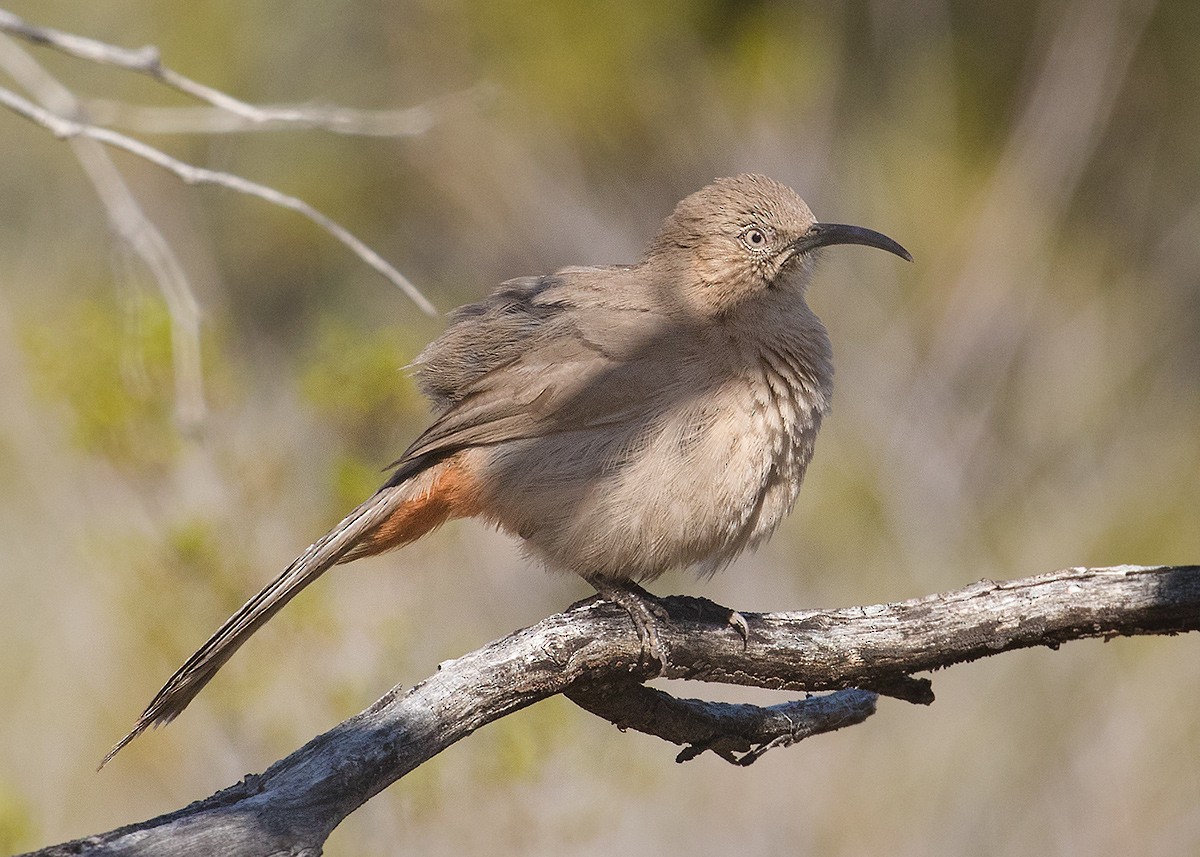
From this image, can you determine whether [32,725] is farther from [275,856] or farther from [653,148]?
[653,148]

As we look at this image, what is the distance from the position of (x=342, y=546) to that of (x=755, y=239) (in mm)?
1881

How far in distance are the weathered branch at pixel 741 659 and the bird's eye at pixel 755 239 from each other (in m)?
1.36

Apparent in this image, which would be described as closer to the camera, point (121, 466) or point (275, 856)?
point (275, 856)

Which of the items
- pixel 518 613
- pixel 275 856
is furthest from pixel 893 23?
pixel 275 856

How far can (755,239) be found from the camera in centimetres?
493

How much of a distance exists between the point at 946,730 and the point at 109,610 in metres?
4.81

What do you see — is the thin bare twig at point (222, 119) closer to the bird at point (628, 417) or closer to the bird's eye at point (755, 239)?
the bird at point (628, 417)

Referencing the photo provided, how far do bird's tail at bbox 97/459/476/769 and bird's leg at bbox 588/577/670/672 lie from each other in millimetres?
577

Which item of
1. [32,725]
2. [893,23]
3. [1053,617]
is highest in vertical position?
[893,23]

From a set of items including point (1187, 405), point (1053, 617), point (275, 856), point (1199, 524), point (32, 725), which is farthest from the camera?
point (1187, 405)

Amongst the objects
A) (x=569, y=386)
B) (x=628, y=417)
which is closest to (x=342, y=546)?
(x=569, y=386)

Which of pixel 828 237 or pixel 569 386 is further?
pixel 828 237

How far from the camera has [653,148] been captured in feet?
39.5

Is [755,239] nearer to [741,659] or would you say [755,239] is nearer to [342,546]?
[741,659]
